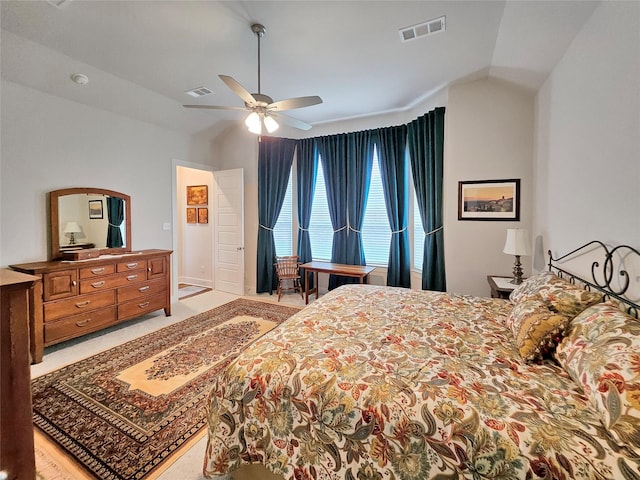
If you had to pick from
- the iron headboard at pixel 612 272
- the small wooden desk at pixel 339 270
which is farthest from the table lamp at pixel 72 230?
the iron headboard at pixel 612 272

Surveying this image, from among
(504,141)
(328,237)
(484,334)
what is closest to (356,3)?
(504,141)

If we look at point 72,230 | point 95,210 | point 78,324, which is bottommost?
point 78,324

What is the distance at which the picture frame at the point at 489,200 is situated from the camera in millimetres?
3211

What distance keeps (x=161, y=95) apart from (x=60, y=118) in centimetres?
115

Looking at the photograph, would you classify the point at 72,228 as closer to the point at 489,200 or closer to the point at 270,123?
the point at 270,123

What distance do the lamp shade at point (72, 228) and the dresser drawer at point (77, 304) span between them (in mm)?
860

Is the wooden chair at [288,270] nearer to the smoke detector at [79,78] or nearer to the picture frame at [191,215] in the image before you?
the picture frame at [191,215]

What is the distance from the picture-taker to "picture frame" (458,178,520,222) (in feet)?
10.5

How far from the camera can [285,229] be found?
517 cm

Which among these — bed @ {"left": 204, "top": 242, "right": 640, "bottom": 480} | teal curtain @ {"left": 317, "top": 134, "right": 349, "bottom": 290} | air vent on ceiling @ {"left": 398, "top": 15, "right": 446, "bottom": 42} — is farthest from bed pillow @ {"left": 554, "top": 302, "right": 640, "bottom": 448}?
teal curtain @ {"left": 317, "top": 134, "right": 349, "bottom": 290}

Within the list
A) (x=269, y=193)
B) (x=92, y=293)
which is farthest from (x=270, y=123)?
(x=92, y=293)

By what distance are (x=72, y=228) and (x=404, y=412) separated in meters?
4.07

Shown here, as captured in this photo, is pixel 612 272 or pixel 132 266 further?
pixel 132 266

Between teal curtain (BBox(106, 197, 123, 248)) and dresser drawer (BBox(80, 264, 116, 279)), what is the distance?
0.58 metres
